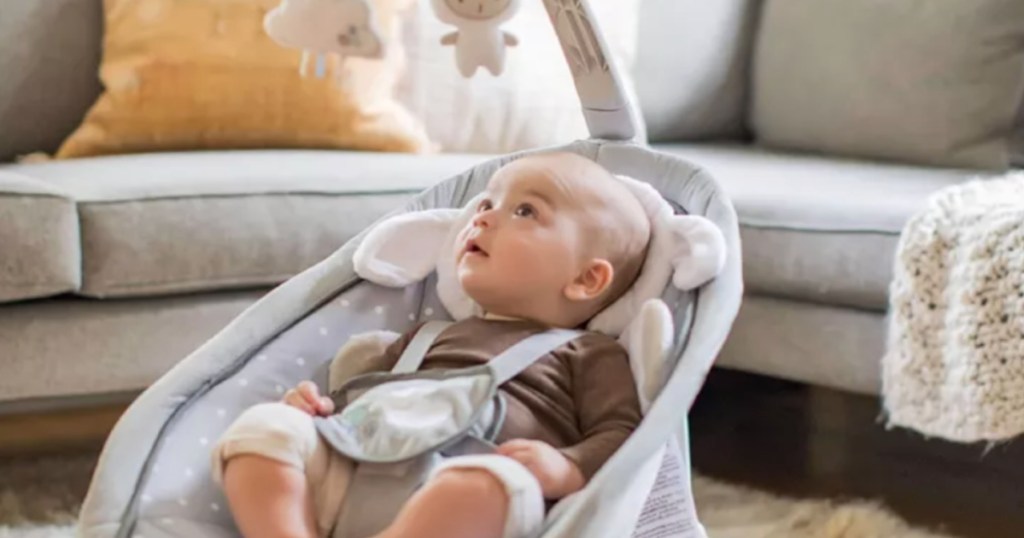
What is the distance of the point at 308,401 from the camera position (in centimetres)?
110

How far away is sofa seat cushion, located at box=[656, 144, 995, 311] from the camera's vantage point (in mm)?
1499

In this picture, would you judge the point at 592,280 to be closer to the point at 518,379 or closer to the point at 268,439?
the point at 518,379

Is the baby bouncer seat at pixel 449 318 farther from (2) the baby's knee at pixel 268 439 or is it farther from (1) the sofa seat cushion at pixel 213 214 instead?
(1) the sofa seat cushion at pixel 213 214

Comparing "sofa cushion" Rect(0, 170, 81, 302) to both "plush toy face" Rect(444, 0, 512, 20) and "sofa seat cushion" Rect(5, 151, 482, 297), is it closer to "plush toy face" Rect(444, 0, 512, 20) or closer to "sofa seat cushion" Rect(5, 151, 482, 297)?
"sofa seat cushion" Rect(5, 151, 482, 297)

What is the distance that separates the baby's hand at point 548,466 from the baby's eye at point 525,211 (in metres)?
0.25

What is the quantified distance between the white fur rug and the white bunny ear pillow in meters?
0.45

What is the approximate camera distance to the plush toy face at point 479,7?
1.24 metres

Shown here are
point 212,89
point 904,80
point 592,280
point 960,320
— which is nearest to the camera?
point 592,280

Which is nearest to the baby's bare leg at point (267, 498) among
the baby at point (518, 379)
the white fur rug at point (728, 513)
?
the baby at point (518, 379)

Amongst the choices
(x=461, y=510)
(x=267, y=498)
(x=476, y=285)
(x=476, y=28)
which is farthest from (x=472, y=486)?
(x=476, y=28)

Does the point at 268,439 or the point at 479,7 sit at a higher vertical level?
the point at 479,7

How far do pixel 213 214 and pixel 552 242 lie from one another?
21.4 inches

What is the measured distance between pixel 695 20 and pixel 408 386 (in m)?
1.30

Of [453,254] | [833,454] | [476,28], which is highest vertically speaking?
[476,28]
